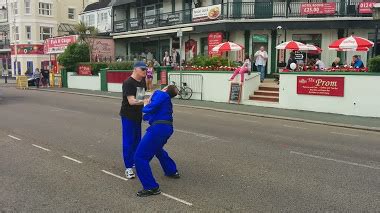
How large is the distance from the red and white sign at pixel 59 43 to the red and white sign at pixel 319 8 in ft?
63.6

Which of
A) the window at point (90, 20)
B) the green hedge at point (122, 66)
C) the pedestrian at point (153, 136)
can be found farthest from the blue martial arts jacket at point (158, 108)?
the window at point (90, 20)

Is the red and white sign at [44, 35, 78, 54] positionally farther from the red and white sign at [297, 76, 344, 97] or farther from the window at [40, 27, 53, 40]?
the red and white sign at [297, 76, 344, 97]

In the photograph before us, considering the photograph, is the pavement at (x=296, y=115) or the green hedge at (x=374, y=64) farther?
the green hedge at (x=374, y=64)

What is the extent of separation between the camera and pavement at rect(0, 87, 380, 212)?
215 inches

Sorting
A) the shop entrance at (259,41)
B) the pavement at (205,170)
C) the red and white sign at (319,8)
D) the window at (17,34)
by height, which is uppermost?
the window at (17,34)

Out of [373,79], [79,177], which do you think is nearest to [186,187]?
[79,177]

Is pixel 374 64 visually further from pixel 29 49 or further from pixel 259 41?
pixel 29 49

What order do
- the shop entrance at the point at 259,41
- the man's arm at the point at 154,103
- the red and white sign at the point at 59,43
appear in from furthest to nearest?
1. the red and white sign at the point at 59,43
2. the shop entrance at the point at 259,41
3. the man's arm at the point at 154,103

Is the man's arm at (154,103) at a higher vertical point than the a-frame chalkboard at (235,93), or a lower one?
higher

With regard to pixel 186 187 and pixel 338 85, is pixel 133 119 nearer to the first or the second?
pixel 186 187

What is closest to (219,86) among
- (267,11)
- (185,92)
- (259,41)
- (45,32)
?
(185,92)

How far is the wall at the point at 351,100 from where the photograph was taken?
14758 mm

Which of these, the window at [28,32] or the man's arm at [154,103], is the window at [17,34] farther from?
the man's arm at [154,103]

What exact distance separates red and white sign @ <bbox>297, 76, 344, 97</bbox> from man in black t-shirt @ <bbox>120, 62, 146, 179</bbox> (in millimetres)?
10962
